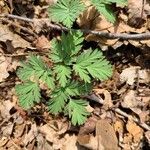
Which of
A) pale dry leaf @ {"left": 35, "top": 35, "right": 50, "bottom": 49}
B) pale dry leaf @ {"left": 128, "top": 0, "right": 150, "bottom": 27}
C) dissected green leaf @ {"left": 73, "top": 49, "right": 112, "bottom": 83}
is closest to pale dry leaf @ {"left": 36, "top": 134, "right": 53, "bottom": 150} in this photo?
dissected green leaf @ {"left": 73, "top": 49, "right": 112, "bottom": 83}

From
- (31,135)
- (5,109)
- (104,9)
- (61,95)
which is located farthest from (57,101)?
(104,9)

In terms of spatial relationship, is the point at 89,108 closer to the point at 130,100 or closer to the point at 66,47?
the point at 130,100

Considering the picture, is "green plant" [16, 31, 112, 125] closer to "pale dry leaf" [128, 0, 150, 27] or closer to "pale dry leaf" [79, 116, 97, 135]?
"pale dry leaf" [79, 116, 97, 135]

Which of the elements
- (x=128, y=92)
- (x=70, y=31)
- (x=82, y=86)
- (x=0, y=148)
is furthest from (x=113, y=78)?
(x=0, y=148)

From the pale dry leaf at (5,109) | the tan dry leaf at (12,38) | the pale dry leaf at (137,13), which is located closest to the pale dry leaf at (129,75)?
the pale dry leaf at (137,13)

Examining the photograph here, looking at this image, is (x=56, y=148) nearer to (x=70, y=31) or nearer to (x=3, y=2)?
(x=70, y=31)

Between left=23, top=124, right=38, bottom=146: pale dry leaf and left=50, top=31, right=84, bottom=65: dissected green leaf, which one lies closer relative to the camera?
left=50, top=31, right=84, bottom=65: dissected green leaf

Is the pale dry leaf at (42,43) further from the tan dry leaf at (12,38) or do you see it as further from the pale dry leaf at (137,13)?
Answer: the pale dry leaf at (137,13)

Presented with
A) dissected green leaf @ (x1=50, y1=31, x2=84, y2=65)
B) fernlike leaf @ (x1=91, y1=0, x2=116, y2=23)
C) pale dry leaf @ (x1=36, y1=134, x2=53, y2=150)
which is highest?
fernlike leaf @ (x1=91, y1=0, x2=116, y2=23)
